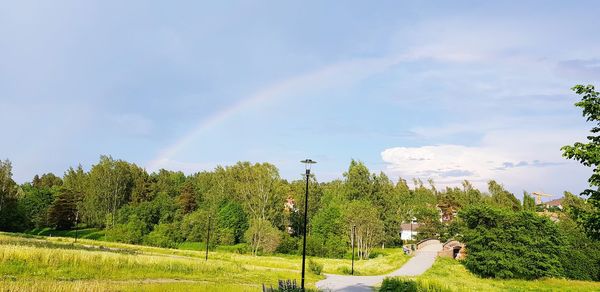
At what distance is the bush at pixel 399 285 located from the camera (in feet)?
64.3

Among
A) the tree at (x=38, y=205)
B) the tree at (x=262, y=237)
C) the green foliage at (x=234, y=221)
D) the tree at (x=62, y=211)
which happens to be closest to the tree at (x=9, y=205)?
the tree at (x=62, y=211)

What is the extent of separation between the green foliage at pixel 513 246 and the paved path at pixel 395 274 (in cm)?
631

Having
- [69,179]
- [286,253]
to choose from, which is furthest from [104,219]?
[286,253]

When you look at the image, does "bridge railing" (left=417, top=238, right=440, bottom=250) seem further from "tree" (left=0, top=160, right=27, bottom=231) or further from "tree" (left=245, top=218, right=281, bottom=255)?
"tree" (left=0, top=160, right=27, bottom=231)

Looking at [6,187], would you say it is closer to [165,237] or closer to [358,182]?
[165,237]

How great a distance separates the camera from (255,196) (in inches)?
3029

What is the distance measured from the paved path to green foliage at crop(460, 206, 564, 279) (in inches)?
248

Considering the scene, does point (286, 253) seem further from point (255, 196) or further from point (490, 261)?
point (490, 261)

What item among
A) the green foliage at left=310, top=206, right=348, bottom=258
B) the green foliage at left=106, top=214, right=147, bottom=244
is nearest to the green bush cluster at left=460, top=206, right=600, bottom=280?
the green foliage at left=310, top=206, right=348, bottom=258

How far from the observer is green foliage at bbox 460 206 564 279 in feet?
142

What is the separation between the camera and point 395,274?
1604 inches

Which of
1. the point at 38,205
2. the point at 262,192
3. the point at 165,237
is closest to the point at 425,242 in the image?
the point at 262,192

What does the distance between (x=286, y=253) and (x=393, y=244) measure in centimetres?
2959

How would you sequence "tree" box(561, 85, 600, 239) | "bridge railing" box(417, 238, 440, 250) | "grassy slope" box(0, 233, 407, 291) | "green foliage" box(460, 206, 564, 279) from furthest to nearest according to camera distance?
"bridge railing" box(417, 238, 440, 250)
"green foliage" box(460, 206, 564, 279)
"grassy slope" box(0, 233, 407, 291)
"tree" box(561, 85, 600, 239)
